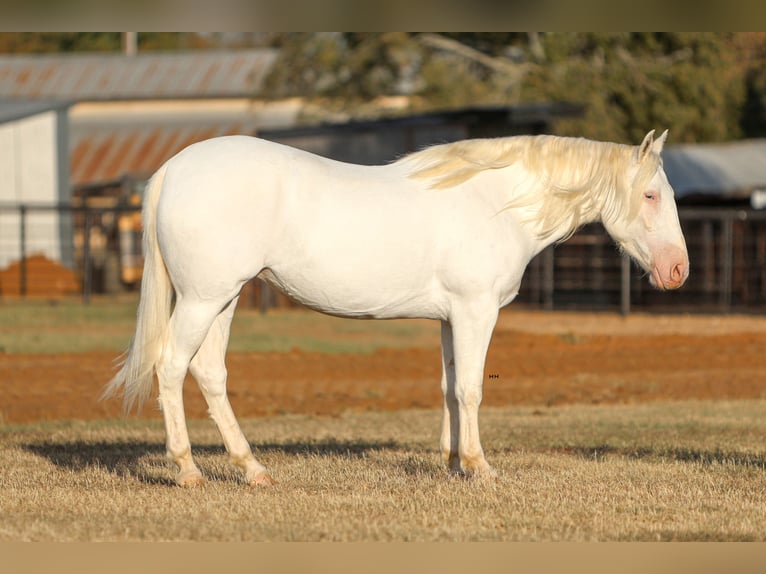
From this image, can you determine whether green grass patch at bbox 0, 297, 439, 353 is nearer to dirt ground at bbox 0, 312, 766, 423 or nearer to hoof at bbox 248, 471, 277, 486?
dirt ground at bbox 0, 312, 766, 423

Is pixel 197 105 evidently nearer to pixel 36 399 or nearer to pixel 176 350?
pixel 36 399

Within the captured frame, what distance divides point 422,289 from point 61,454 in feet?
10.4

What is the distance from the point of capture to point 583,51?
38938 mm

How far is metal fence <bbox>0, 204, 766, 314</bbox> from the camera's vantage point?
85.2 ft

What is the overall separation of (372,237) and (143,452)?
2913 millimetres

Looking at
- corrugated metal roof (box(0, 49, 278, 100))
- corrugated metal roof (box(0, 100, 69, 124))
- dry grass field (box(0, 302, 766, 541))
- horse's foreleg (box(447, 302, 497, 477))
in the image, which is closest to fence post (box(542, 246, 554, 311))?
dry grass field (box(0, 302, 766, 541))

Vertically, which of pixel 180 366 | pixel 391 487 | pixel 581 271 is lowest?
pixel 391 487

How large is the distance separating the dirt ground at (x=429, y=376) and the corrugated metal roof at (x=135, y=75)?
2588 cm

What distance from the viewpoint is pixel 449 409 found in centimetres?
788

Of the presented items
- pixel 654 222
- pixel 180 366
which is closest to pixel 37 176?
pixel 180 366

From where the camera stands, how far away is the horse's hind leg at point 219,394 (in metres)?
7.31

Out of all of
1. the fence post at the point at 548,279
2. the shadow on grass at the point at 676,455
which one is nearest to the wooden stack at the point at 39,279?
the fence post at the point at 548,279

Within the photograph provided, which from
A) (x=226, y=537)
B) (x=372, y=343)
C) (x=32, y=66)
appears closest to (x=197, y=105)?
(x=32, y=66)

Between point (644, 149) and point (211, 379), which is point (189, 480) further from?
point (644, 149)
